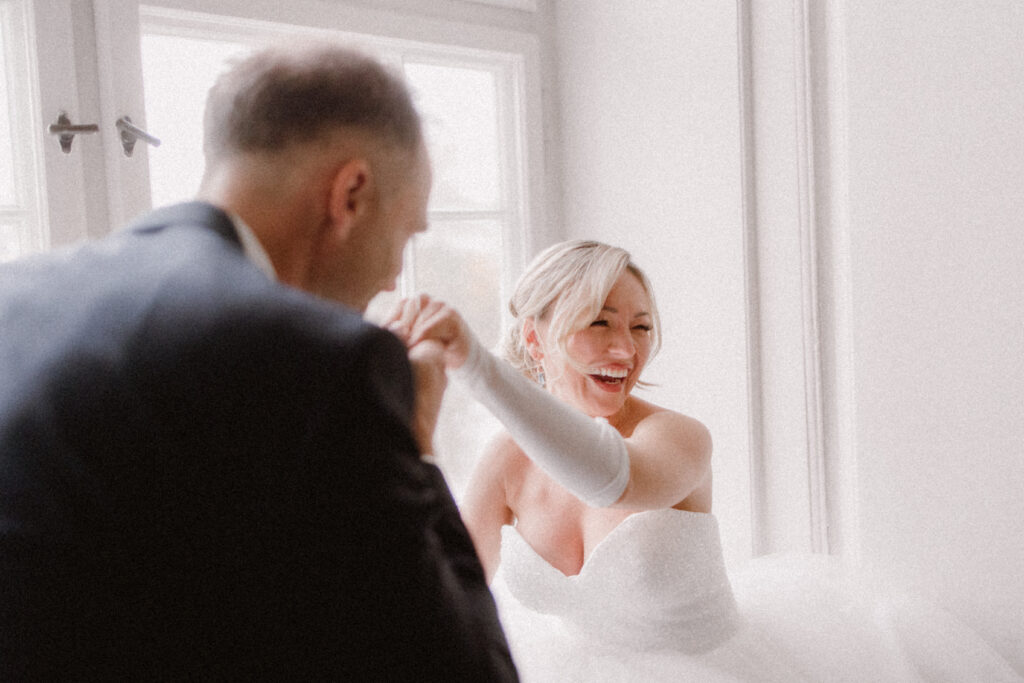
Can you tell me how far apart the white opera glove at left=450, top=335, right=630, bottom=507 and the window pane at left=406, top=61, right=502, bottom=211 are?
127cm

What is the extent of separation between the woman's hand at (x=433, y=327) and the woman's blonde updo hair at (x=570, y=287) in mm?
370

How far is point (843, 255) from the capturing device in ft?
6.03

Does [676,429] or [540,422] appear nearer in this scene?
[540,422]

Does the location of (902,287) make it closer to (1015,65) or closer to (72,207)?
(1015,65)

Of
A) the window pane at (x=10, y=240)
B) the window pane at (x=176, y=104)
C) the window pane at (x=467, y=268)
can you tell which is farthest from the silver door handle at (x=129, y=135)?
the window pane at (x=467, y=268)

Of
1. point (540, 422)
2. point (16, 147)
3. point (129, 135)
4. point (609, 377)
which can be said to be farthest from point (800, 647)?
point (16, 147)

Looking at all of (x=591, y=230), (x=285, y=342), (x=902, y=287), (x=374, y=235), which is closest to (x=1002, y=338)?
(x=902, y=287)

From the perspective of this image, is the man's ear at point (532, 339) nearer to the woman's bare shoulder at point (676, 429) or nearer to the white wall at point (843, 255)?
the woman's bare shoulder at point (676, 429)

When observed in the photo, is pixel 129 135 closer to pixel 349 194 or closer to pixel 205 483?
pixel 349 194

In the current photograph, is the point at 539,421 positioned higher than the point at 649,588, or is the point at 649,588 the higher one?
the point at 539,421

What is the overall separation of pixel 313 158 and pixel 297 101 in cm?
6

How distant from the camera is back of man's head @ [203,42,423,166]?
77cm

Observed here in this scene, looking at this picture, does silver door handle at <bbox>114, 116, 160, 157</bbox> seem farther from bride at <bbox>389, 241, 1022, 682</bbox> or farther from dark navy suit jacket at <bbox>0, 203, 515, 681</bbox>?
dark navy suit jacket at <bbox>0, 203, 515, 681</bbox>

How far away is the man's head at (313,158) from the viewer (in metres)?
0.76
